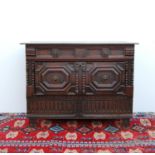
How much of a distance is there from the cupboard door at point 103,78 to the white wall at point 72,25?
0.60 meters

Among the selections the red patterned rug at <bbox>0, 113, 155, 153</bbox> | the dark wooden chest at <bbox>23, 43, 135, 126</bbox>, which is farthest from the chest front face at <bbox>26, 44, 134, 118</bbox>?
the red patterned rug at <bbox>0, 113, 155, 153</bbox>

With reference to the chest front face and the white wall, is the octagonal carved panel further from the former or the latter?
the white wall

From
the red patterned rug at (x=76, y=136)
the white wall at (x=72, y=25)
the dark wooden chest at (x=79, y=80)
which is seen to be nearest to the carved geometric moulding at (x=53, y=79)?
the dark wooden chest at (x=79, y=80)

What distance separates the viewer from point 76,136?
2.30m

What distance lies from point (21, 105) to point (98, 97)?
3.61ft

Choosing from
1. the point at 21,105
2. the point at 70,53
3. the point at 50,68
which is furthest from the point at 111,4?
the point at 21,105

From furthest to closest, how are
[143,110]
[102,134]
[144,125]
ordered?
[143,110], [144,125], [102,134]

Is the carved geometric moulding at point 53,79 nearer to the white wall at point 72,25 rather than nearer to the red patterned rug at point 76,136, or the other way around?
the red patterned rug at point 76,136

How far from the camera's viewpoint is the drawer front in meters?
2.34

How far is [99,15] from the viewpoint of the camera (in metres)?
2.82

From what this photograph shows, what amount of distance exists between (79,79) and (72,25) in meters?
0.81

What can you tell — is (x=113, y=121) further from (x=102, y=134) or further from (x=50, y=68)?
(x=50, y=68)

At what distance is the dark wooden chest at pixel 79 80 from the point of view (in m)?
2.34

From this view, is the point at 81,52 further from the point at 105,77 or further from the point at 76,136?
the point at 76,136
